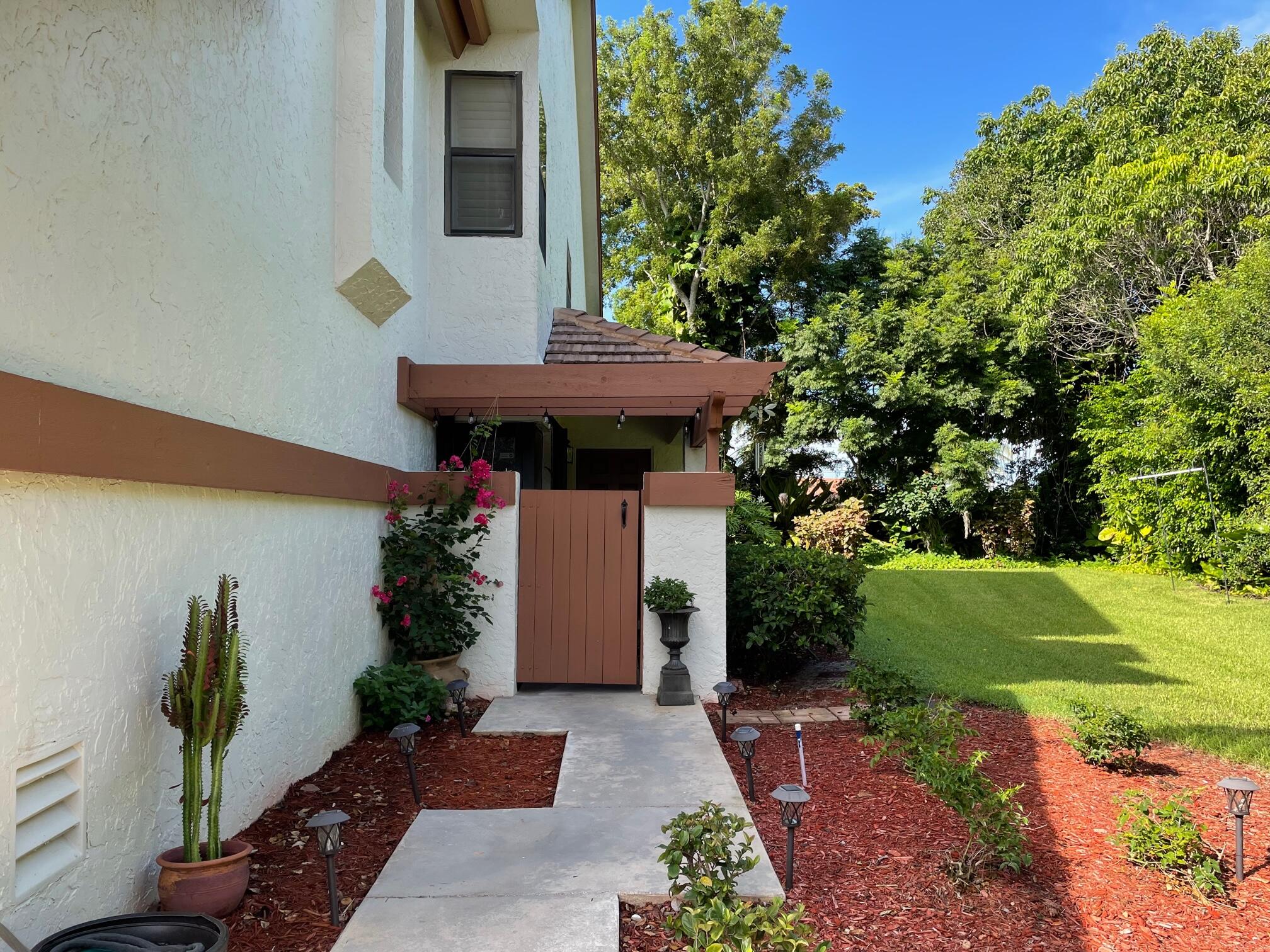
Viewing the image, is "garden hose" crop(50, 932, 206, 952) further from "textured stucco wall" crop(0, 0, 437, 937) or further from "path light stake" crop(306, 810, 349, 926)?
"path light stake" crop(306, 810, 349, 926)

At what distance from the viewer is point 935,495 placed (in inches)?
707

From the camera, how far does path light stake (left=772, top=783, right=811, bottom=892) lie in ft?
11.3

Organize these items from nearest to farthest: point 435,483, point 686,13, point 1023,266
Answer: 1. point 435,483
2. point 1023,266
3. point 686,13

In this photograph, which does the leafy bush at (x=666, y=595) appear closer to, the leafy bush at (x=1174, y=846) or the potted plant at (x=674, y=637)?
the potted plant at (x=674, y=637)

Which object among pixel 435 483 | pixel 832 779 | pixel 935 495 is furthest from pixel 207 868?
pixel 935 495

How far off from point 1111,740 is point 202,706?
5110 mm

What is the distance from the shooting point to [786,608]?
7.14 m

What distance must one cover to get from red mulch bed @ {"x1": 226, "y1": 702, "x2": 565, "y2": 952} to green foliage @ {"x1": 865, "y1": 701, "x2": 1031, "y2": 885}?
79.0 inches

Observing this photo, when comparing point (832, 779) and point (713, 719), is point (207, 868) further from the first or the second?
point (713, 719)

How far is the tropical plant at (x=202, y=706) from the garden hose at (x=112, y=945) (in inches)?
23.2

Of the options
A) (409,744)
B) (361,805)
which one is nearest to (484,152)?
(409,744)

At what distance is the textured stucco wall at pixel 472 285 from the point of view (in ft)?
25.2

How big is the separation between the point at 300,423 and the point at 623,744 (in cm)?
290

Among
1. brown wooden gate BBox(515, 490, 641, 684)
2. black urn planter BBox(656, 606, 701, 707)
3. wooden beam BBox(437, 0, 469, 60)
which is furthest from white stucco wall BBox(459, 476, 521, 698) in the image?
wooden beam BBox(437, 0, 469, 60)
